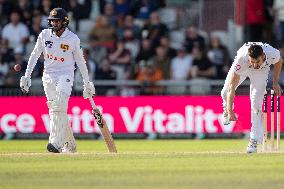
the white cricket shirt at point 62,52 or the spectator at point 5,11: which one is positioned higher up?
the spectator at point 5,11

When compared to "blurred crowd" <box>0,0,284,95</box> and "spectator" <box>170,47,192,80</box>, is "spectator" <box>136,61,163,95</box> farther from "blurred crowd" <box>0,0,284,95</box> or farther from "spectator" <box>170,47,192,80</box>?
"spectator" <box>170,47,192,80</box>

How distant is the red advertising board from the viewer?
23.1m

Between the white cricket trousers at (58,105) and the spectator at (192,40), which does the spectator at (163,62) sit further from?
the white cricket trousers at (58,105)

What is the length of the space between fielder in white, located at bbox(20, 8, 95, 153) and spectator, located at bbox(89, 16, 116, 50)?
8632 mm

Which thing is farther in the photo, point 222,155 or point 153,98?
point 153,98

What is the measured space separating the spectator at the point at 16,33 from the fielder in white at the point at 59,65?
8539mm

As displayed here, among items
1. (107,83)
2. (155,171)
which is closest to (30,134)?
(107,83)

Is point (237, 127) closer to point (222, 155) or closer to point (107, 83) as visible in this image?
point (107, 83)

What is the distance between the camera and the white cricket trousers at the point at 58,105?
53.1ft

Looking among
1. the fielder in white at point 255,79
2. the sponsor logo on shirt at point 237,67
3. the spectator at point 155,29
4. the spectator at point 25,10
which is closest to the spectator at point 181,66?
→ the spectator at point 155,29

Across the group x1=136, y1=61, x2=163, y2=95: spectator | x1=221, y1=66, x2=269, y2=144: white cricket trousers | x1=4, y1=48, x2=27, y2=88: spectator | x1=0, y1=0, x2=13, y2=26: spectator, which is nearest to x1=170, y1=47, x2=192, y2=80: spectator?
x1=136, y1=61, x2=163, y2=95: spectator

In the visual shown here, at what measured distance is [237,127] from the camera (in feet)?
75.9

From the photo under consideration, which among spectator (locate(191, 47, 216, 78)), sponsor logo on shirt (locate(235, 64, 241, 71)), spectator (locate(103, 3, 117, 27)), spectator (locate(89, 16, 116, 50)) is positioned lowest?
spectator (locate(191, 47, 216, 78))

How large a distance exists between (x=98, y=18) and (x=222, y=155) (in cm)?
1036
